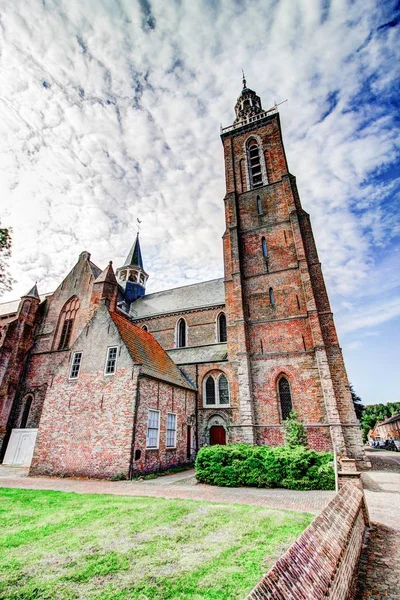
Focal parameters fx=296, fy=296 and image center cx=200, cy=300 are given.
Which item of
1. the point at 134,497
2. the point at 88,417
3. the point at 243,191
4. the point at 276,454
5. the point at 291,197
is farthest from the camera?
the point at 243,191

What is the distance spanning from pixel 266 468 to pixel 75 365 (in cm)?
1075

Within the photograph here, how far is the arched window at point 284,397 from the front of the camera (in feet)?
59.2

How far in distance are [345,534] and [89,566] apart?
12.4 ft

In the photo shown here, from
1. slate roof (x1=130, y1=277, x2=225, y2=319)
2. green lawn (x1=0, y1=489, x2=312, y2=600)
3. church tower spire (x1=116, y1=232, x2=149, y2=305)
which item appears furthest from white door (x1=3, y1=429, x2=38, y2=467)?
church tower spire (x1=116, y1=232, x2=149, y2=305)

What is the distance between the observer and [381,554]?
18.5 feet

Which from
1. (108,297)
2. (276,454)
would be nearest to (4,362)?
(108,297)

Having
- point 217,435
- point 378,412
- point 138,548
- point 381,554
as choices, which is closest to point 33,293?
point 217,435

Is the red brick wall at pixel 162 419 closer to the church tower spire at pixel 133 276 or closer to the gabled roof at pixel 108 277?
the gabled roof at pixel 108 277

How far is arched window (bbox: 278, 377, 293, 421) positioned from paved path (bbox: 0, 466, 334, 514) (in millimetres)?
7316

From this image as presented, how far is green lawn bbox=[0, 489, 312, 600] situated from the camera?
3.60 metres

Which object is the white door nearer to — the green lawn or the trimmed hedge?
the trimmed hedge

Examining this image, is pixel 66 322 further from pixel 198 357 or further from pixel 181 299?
pixel 198 357

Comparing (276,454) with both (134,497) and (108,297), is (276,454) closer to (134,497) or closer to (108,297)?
(134,497)

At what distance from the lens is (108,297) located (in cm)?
2131
